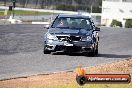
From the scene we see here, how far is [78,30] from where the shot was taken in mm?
19469

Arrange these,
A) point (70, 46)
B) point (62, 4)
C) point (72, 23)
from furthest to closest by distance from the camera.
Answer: point (62, 4) → point (72, 23) → point (70, 46)

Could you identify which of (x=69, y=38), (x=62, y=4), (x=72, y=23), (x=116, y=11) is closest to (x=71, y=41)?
(x=69, y=38)

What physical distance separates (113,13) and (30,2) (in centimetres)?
2788

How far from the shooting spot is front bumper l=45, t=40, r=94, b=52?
18906 mm

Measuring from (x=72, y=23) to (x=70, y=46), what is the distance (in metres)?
1.51

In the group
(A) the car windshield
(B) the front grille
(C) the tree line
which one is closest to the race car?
(B) the front grille

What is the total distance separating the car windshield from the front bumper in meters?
1.08

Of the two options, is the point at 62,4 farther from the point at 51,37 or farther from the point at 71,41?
the point at 71,41

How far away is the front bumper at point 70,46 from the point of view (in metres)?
18.9

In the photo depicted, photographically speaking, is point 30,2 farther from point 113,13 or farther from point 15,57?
point 15,57

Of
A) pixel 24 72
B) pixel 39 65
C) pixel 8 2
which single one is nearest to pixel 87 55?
pixel 39 65

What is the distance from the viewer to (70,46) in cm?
1892

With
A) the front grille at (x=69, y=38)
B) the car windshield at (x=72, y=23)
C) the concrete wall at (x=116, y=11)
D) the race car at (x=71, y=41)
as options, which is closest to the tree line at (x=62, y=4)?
the concrete wall at (x=116, y=11)

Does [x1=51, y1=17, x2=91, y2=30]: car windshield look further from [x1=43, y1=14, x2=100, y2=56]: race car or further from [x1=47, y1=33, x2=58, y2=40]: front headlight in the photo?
[x1=47, y1=33, x2=58, y2=40]: front headlight
